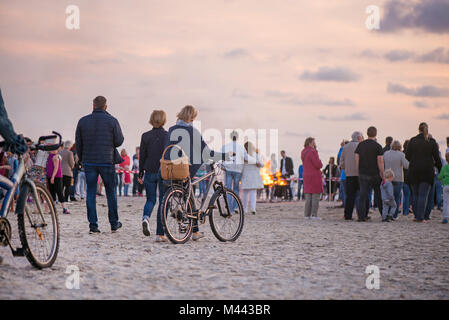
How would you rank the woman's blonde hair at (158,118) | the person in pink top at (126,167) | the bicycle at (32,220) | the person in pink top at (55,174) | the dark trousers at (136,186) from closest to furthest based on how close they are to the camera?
the bicycle at (32,220)
the woman's blonde hair at (158,118)
the person in pink top at (55,174)
the person in pink top at (126,167)
the dark trousers at (136,186)

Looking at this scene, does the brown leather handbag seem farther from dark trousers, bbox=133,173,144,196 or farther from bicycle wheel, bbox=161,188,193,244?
dark trousers, bbox=133,173,144,196

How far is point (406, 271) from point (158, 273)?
9.45ft

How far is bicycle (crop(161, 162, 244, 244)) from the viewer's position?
10.4m

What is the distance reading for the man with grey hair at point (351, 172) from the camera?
17938mm

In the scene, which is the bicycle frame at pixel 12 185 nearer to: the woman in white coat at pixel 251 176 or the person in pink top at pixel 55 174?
the person in pink top at pixel 55 174

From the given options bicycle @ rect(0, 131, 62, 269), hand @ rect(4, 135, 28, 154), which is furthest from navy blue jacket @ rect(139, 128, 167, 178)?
hand @ rect(4, 135, 28, 154)

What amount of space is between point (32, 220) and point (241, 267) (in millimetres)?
2424

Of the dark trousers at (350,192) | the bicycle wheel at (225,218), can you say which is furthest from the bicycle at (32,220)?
the dark trousers at (350,192)

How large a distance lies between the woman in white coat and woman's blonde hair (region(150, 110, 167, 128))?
8.19m

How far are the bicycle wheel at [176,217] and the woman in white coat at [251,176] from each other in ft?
29.1

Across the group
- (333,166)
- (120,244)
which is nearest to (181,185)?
(120,244)

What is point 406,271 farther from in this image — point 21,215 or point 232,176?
point 232,176

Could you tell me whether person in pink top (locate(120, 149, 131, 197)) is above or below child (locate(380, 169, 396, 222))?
above
